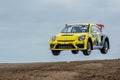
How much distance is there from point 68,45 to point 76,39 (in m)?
0.53

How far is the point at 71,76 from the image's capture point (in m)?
14.3

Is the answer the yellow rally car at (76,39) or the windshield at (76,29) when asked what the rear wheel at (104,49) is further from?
the windshield at (76,29)

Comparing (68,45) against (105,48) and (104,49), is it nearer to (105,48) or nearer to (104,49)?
(104,49)

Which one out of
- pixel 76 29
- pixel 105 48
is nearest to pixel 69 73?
pixel 76 29

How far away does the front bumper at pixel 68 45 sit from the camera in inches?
825

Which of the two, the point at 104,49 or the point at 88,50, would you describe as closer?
the point at 88,50

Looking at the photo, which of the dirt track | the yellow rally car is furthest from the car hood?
the dirt track

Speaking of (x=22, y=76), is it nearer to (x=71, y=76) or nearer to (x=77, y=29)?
(x=71, y=76)

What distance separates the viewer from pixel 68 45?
835 inches

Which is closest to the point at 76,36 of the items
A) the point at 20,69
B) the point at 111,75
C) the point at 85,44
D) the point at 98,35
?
the point at 85,44

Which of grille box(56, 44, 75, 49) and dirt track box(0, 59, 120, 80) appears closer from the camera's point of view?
dirt track box(0, 59, 120, 80)

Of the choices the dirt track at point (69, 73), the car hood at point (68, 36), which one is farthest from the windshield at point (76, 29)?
the dirt track at point (69, 73)

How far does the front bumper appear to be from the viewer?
21.0 metres

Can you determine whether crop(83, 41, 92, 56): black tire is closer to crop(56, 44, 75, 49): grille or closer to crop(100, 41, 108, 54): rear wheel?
crop(56, 44, 75, 49): grille
